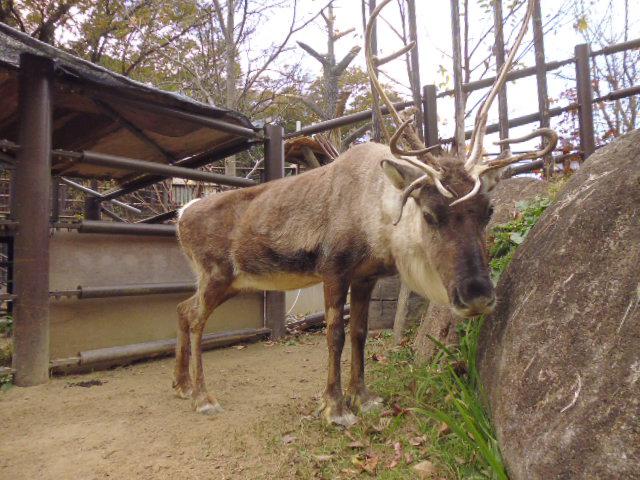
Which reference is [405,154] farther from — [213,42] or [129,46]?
[213,42]

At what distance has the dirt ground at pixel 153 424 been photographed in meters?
2.82

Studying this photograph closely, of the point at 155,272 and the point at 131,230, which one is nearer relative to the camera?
the point at 131,230

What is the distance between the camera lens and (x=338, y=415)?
3.27 metres

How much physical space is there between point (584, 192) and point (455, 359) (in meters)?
1.27

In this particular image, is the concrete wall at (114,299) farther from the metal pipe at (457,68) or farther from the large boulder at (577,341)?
the large boulder at (577,341)

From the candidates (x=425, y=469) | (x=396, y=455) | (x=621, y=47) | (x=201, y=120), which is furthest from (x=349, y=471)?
(x=621, y=47)

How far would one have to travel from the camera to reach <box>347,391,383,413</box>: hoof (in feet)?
11.2

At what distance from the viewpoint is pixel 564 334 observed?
1.95m

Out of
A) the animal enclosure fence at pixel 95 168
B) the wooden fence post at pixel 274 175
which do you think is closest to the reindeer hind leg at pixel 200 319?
the animal enclosure fence at pixel 95 168

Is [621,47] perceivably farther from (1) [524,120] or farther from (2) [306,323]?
(2) [306,323]

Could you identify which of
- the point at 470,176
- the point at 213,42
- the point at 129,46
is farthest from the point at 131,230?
the point at 213,42

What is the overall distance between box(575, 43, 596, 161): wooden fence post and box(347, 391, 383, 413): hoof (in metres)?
3.26

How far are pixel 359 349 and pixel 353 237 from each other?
2.78 feet

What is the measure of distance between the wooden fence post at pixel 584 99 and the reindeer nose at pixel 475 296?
3.27 m
